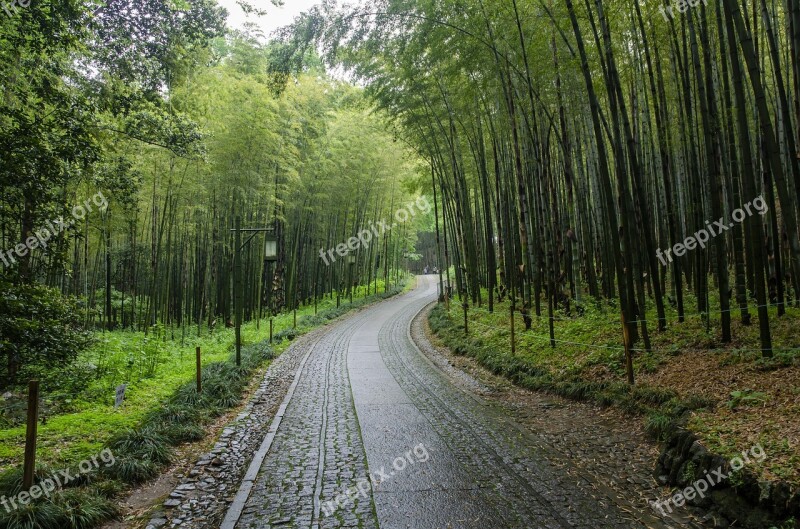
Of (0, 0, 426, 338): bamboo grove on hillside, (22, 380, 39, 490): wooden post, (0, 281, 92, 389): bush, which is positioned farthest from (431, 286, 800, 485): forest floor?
(0, 281, 92, 389): bush

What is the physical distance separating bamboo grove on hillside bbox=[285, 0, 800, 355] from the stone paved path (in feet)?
7.07

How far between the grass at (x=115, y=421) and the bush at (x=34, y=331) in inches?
17.4

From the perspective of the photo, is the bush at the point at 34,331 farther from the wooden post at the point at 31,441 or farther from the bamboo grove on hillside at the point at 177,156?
the wooden post at the point at 31,441

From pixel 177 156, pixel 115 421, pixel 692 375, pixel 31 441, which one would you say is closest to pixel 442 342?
pixel 692 375

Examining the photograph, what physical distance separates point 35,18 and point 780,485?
622 centimetres

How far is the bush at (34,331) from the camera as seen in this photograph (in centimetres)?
396

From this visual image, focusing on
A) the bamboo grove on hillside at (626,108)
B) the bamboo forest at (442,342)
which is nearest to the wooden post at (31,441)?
the bamboo forest at (442,342)

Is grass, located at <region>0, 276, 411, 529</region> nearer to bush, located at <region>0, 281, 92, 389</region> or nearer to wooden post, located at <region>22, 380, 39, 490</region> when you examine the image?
wooden post, located at <region>22, 380, 39, 490</region>

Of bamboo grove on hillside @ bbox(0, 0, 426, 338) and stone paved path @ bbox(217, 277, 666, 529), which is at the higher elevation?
bamboo grove on hillside @ bbox(0, 0, 426, 338)

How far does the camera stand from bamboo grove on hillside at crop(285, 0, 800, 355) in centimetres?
411

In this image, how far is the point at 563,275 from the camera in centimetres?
797

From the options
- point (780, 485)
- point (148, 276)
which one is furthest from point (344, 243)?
point (780, 485)

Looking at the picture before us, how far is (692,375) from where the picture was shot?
13.7 ft

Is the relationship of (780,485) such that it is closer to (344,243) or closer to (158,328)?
(158,328)
